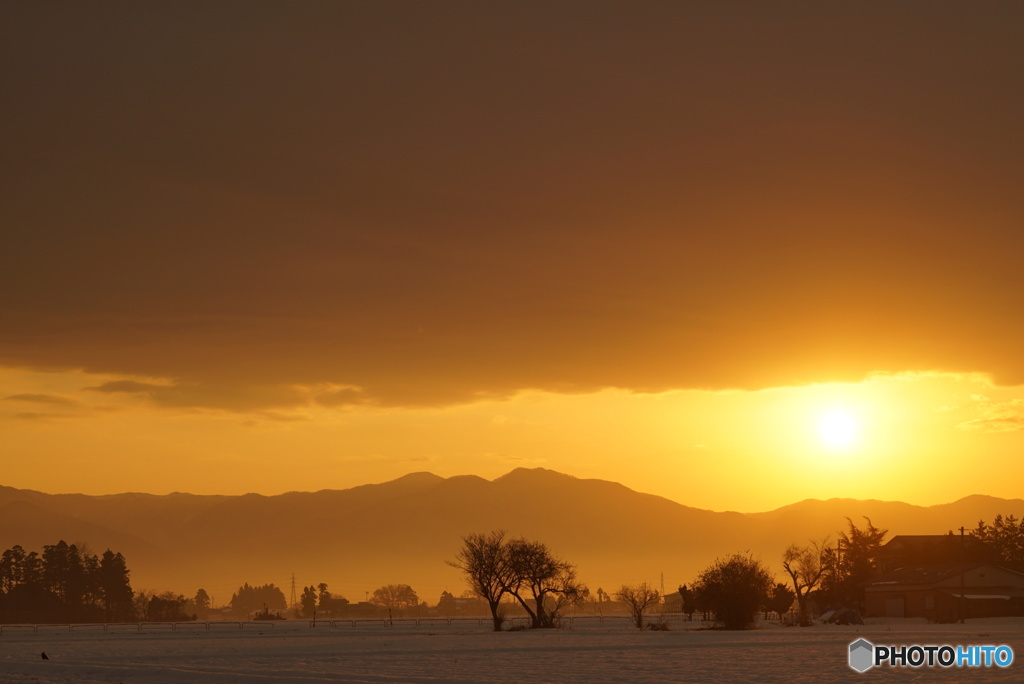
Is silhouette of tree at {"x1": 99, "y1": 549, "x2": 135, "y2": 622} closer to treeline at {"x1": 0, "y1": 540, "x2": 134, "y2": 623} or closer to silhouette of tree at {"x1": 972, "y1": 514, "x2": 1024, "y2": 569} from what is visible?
treeline at {"x1": 0, "y1": 540, "x2": 134, "y2": 623}

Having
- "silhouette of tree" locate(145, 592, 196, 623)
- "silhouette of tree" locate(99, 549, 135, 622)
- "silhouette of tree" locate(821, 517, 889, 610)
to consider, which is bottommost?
"silhouette of tree" locate(145, 592, 196, 623)

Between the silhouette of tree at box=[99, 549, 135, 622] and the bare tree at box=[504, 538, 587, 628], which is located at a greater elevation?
the bare tree at box=[504, 538, 587, 628]

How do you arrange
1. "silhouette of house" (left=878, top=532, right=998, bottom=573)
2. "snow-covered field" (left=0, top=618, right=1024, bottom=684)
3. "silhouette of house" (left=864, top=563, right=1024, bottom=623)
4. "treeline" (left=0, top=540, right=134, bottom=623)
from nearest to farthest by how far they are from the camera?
"snow-covered field" (left=0, top=618, right=1024, bottom=684), "silhouette of house" (left=864, top=563, right=1024, bottom=623), "silhouette of house" (left=878, top=532, right=998, bottom=573), "treeline" (left=0, top=540, right=134, bottom=623)

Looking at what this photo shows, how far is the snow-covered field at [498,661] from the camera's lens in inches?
1638

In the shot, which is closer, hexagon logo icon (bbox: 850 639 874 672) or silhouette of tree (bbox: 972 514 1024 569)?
hexagon logo icon (bbox: 850 639 874 672)

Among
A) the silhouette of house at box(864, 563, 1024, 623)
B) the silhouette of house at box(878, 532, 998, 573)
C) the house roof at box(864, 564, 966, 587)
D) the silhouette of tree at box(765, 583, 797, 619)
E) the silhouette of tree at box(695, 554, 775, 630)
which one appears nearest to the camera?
the silhouette of tree at box(695, 554, 775, 630)

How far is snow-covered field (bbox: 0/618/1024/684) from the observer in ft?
136

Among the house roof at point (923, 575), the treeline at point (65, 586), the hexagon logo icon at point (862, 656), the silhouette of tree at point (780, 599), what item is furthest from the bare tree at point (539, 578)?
the treeline at point (65, 586)

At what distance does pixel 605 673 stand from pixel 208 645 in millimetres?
39163

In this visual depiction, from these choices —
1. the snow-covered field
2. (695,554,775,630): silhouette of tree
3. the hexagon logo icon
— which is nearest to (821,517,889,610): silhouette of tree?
(695,554,775,630): silhouette of tree

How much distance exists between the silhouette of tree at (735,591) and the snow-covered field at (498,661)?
53.8 feet

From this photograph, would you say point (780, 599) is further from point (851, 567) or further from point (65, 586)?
point (65, 586)

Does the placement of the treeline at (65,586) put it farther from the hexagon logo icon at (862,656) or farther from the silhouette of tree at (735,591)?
the hexagon logo icon at (862,656)

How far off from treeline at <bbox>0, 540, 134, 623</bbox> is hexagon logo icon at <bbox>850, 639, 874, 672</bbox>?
136m
